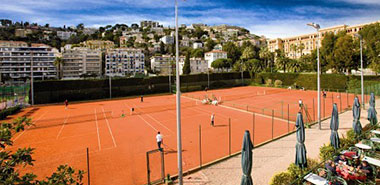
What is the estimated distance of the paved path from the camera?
11.0m

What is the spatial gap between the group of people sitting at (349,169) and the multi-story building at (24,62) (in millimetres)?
114993

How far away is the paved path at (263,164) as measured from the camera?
36.0 feet

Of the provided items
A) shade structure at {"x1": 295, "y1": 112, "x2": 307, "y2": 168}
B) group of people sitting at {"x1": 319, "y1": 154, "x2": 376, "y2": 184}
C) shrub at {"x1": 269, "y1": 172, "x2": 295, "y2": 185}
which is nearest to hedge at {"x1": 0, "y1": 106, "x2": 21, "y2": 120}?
shrub at {"x1": 269, "y1": 172, "x2": 295, "y2": 185}

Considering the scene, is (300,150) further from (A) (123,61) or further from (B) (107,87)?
(A) (123,61)

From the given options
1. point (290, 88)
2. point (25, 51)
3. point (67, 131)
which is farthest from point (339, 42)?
point (25, 51)

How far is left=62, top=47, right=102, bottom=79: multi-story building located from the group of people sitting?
10798cm

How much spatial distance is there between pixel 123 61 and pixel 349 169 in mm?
117254

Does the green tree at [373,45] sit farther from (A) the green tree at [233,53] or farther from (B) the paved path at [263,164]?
(A) the green tree at [233,53]

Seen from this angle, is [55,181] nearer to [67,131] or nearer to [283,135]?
[283,135]

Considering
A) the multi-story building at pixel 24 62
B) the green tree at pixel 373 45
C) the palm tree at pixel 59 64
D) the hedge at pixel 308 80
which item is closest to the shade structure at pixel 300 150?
the hedge at pixel 308 80

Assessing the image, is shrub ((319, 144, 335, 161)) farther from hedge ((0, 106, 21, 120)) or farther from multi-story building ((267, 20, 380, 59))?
multi-story building ((267, 20, 380, 59))

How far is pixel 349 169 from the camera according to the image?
8.83 m

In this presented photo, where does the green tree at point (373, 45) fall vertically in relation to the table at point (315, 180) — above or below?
above

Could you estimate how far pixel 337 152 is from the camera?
11.3m
